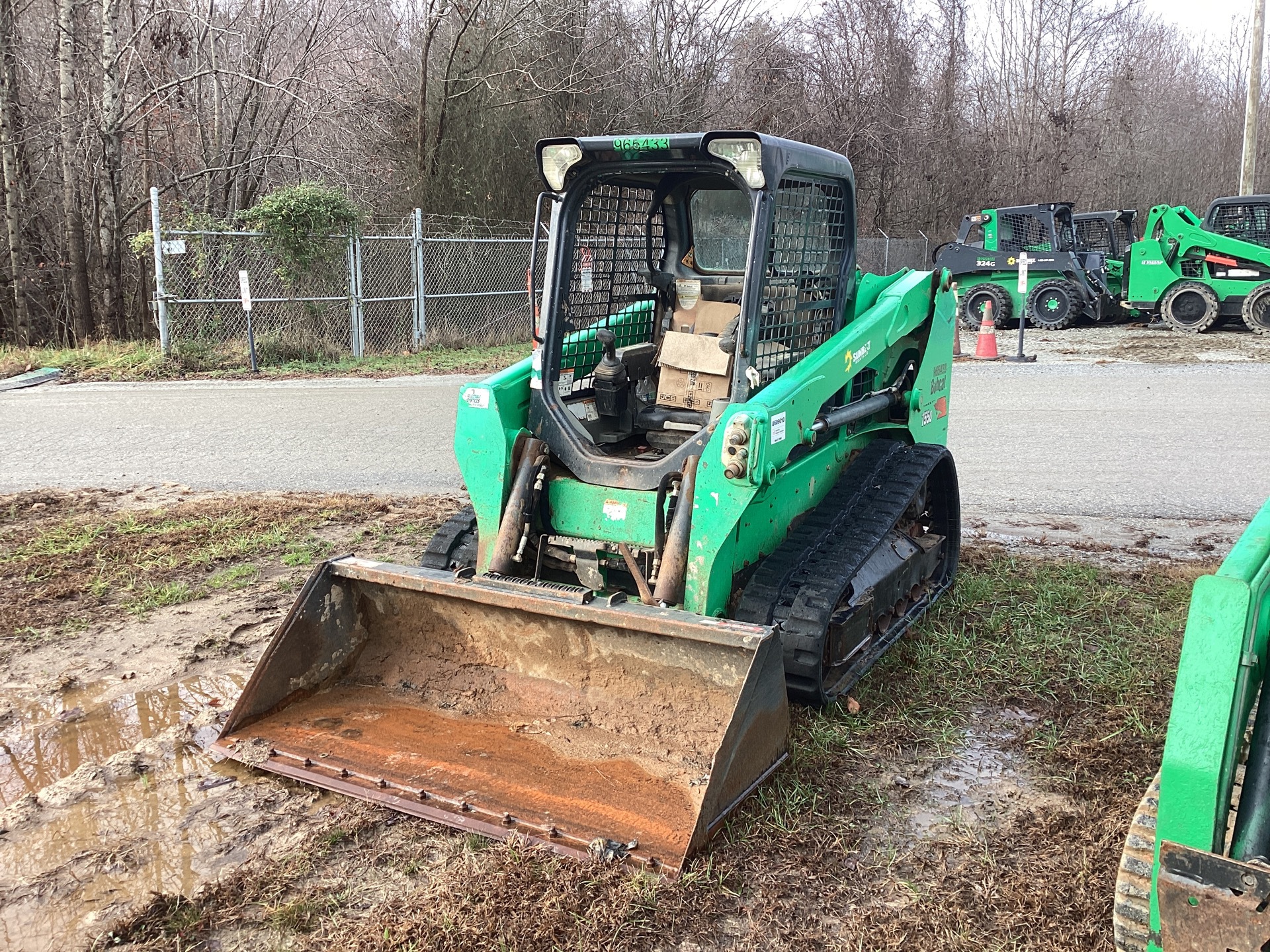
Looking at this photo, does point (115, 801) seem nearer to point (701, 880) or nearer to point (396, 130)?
point (701, 880)

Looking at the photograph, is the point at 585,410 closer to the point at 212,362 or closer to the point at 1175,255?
the point at 212,362

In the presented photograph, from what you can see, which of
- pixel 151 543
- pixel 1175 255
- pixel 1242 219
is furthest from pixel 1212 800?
pixel 1242 219

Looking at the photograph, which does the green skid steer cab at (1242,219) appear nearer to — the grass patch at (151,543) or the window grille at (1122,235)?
the window grille at (1122,235)

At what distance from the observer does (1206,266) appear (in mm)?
18312

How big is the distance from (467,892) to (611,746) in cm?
90

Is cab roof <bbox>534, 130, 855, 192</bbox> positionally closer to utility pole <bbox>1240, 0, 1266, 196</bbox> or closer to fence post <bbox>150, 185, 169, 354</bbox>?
fence post <bbox>150, 185, 169, 354</bbox>

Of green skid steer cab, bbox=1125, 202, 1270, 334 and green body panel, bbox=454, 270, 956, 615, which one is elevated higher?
green skid steer cab, bbox=1125, 202, 1270, 334

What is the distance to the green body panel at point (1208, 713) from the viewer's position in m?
2.03

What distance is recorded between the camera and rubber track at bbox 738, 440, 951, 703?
404 centimetres

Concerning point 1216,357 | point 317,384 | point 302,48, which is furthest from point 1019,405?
point 302,48

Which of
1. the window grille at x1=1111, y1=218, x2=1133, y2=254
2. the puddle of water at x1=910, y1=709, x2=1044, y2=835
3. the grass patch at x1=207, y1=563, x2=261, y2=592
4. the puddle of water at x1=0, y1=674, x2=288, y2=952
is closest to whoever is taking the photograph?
the puddle of water at x1=0, y1=674, x2=288, y2=952

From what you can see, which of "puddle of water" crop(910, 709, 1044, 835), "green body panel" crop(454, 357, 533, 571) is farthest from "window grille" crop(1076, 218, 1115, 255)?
"green body panel" crop(454, 357, 533, 571)

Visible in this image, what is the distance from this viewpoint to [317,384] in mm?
12945

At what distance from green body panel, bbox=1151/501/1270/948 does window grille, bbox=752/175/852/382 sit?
2.49 m
